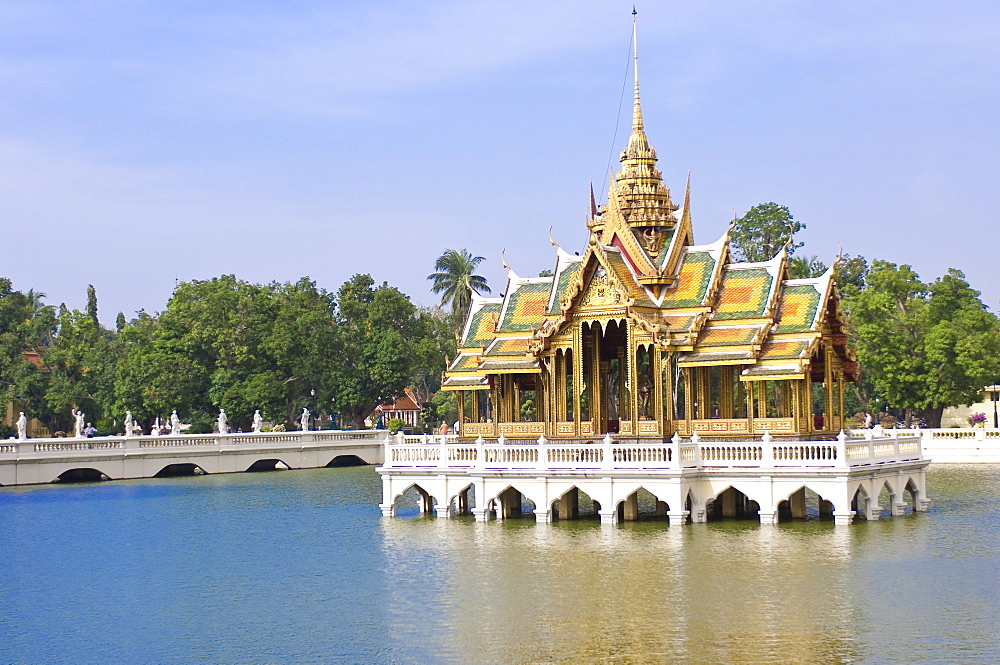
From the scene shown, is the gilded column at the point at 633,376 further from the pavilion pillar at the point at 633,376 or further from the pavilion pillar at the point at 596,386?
the pavilion pillar at the point at 596,386

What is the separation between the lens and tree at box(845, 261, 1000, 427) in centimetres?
6369

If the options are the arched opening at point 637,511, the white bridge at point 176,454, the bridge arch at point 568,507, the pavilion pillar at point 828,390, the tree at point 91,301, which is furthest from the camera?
the tree at point 91,301

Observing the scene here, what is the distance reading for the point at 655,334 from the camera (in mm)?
34156

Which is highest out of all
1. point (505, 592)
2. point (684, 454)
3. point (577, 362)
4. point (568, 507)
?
point (577, 362)

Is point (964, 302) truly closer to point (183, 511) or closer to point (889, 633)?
point (183, 511)

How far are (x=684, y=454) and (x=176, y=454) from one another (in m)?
32.9

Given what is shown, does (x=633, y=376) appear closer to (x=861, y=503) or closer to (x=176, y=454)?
(x=861, y=503)

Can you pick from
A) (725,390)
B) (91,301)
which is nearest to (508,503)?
(725,390)

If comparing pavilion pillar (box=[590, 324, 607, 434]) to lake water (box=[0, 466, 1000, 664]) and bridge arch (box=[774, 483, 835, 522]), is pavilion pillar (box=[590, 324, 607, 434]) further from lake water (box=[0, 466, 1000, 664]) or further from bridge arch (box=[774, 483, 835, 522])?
bridge arch (box=[774, 483, 835, 522])

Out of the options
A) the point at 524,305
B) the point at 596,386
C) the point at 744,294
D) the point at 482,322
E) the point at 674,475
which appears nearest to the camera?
the point at 674,475

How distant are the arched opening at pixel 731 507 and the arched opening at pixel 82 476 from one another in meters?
30.3

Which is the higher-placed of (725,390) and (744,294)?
(744,294)

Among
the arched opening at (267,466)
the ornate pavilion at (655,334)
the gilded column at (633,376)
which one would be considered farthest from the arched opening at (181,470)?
the gilded column at (633,376)

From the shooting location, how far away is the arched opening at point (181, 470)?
60781mm
